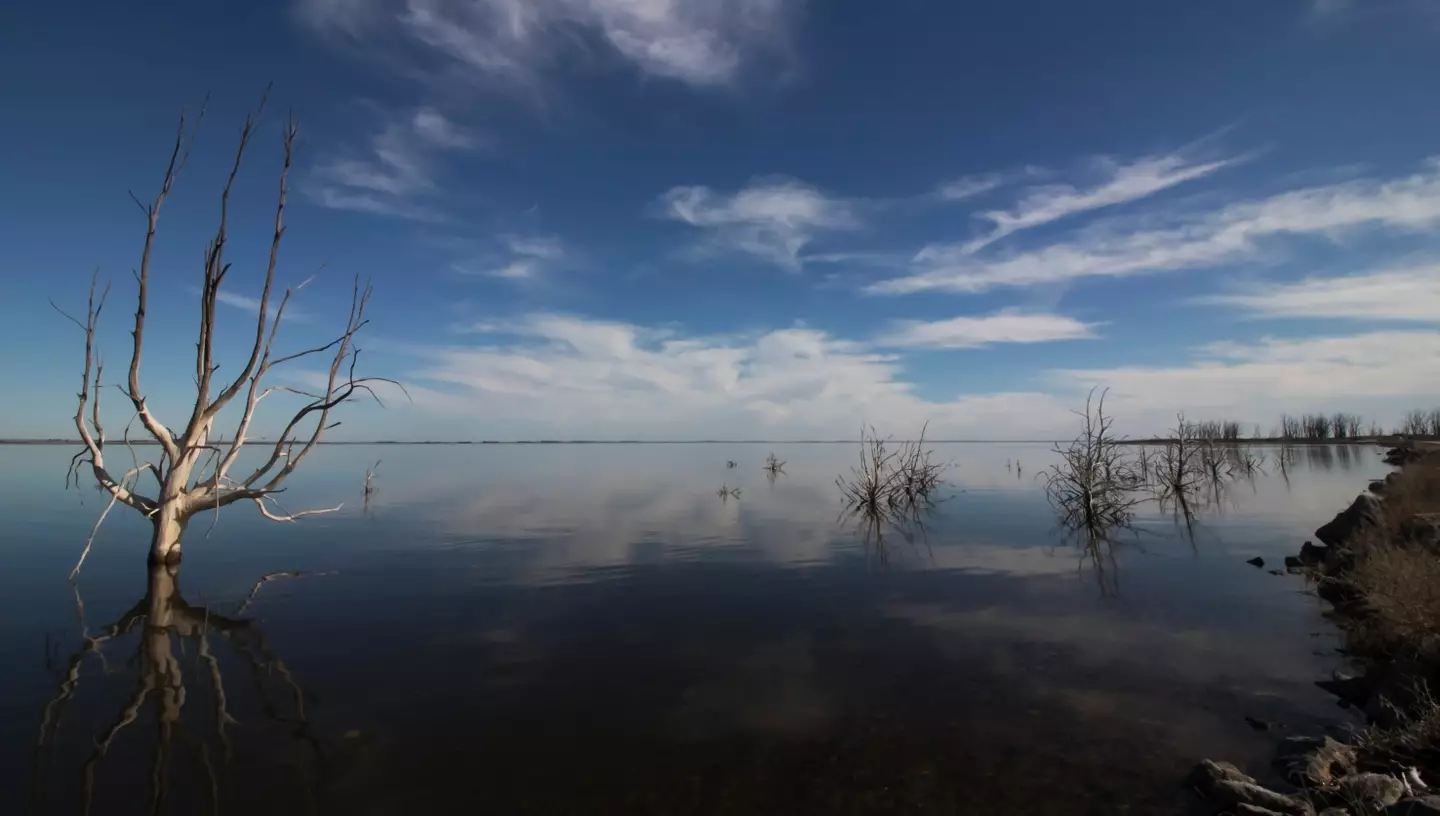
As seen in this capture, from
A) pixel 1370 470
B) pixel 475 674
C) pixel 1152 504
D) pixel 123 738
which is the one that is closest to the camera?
pixel 123 738

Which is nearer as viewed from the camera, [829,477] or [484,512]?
[484,512]

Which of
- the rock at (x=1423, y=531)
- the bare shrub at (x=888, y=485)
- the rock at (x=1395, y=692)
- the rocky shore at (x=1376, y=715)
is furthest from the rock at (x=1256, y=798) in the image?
the bare shrub at (x=888, y=485)

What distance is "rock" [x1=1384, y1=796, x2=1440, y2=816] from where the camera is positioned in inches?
164

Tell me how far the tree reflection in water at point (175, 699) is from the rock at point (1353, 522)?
1984 centimetres

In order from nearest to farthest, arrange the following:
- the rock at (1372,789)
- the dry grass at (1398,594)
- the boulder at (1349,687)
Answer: the rock at (1372,789), the boulder at (1349,687), the dry grass at (1398,594)

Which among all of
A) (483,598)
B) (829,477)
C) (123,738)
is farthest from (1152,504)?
(123,738)

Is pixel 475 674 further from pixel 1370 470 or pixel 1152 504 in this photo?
pixel 1370 470

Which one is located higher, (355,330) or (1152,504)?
(355,330)

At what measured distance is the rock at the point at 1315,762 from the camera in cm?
536

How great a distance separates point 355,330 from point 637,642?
403 inches

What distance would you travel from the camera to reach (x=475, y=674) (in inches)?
314

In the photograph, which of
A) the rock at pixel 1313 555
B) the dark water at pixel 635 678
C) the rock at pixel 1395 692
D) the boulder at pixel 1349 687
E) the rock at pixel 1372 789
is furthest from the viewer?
the rock at pixel 1313 555

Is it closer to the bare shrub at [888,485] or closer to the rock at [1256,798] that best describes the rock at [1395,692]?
the rock at [1256,798]

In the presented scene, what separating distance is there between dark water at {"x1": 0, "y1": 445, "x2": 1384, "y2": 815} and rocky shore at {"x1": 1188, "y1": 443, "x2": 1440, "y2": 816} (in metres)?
0.42
